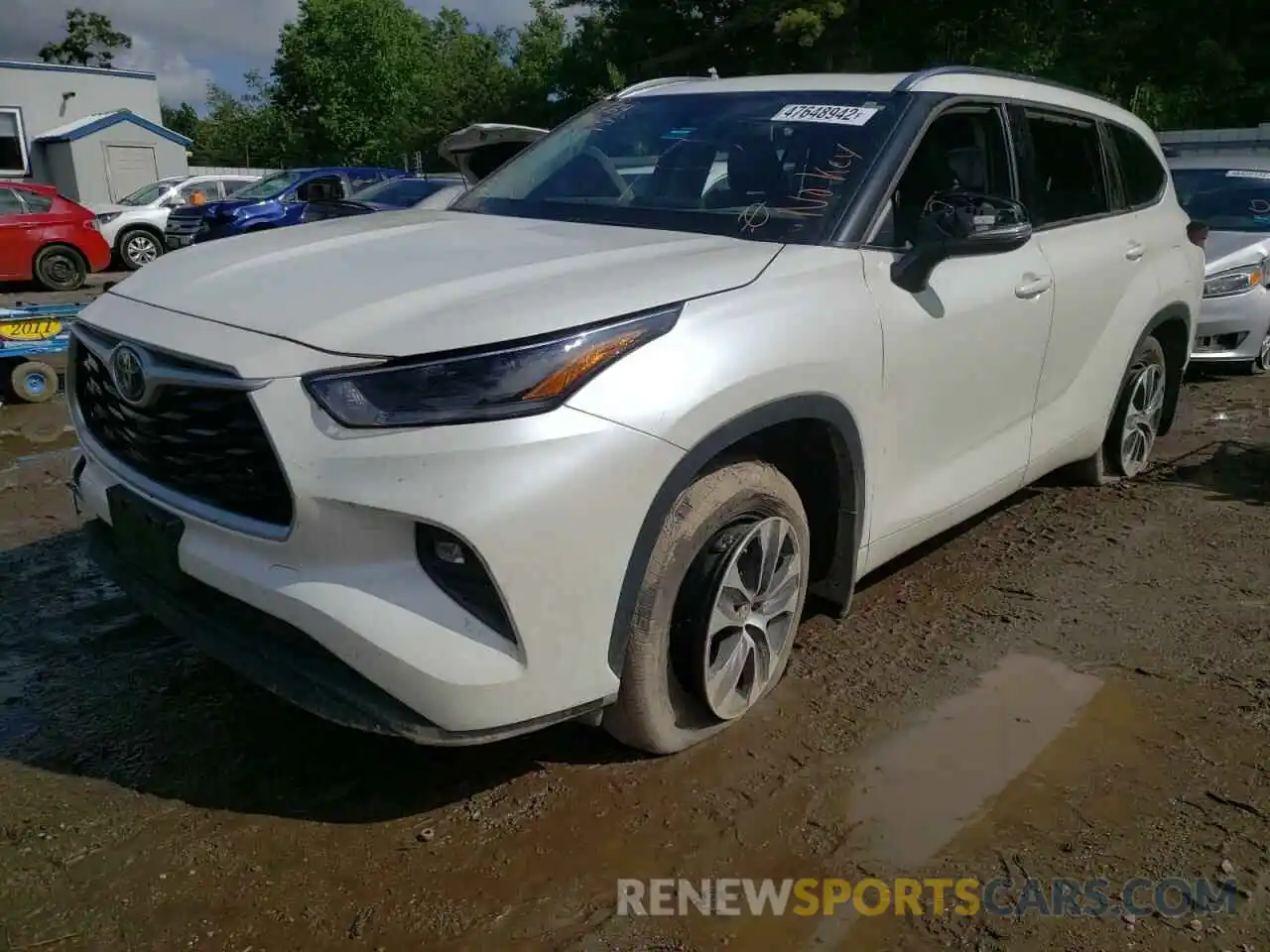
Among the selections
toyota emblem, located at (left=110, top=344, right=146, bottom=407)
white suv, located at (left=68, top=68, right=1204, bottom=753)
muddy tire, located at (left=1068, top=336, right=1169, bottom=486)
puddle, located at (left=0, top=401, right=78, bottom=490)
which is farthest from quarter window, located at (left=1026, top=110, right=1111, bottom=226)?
puddle, located at (left=0, top=401, right=78, bottom=490)

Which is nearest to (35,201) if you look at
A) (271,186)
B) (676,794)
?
(271,186)

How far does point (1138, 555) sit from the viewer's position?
14.5ft

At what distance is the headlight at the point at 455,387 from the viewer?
224 centimetres

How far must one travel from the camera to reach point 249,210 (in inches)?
677

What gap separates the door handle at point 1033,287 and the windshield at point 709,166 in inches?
31.0

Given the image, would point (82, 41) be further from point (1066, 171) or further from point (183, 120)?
point (1066, 171)

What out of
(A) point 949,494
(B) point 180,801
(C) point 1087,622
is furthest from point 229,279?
(C) point 1087,622

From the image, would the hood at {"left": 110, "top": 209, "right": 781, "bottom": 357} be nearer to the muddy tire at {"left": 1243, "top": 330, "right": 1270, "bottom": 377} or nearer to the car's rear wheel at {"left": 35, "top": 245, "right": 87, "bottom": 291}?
the muddy tire at {"left": 1243, "top": 330, "right": 1270, "bottom": 377}

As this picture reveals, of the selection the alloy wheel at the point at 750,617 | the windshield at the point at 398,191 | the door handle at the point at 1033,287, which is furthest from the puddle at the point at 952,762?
the windshield at the point at 398,191

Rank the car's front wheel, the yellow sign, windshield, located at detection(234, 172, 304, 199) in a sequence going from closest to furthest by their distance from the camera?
the yellow sign < the car's front wheel < windshield, located at detection(234, 172, 304, 199)

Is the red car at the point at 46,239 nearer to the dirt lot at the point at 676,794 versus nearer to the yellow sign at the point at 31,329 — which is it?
the yellow sign at the point at 31,329

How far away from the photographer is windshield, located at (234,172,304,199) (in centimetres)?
1812

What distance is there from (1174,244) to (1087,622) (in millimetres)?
2168

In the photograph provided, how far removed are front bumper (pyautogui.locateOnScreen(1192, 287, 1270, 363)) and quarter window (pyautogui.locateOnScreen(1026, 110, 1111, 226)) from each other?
152 inches
